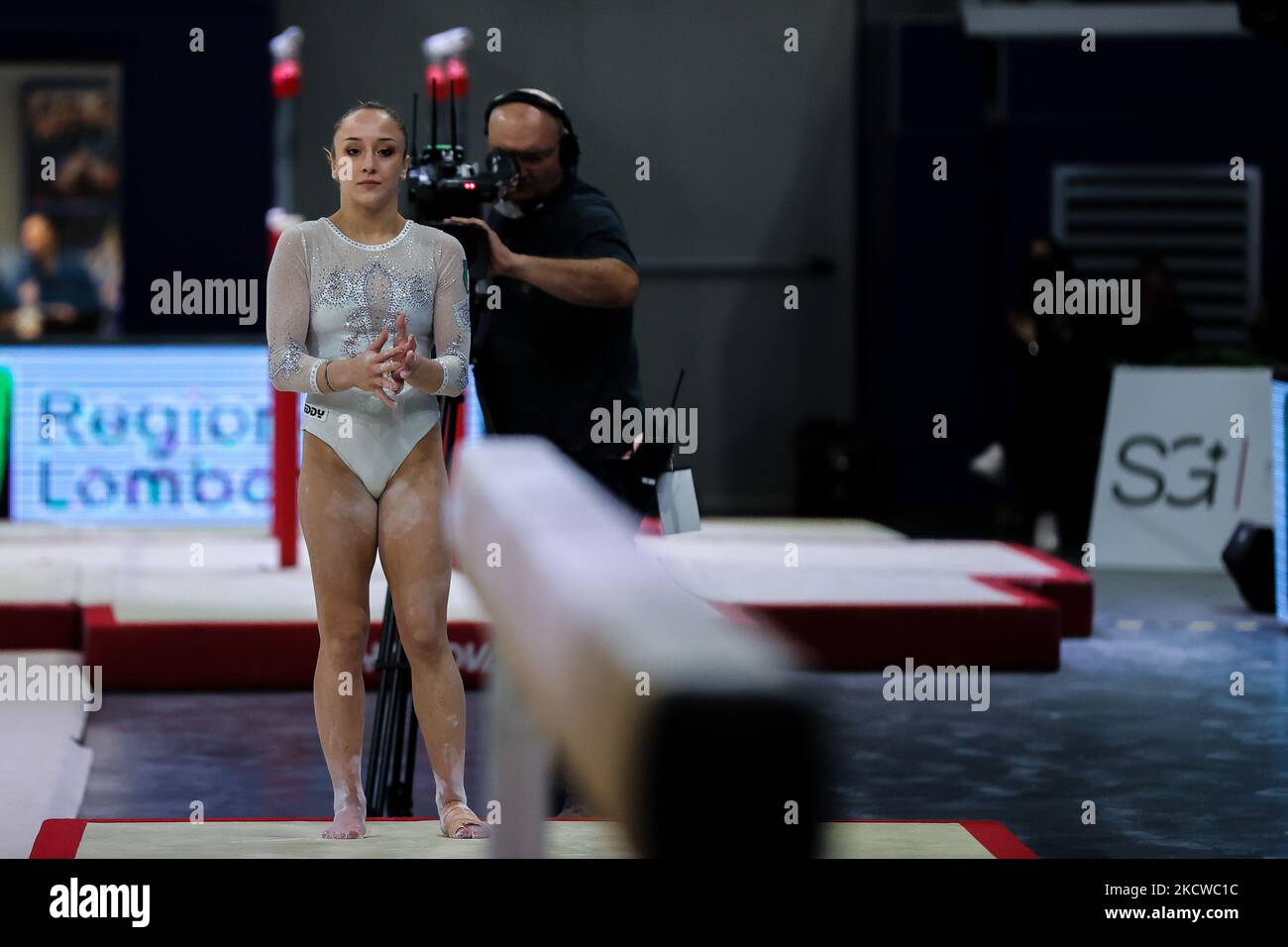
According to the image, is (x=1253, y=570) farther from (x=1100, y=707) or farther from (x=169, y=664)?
(x=169, y=664)

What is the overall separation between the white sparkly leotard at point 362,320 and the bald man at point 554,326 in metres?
0.51

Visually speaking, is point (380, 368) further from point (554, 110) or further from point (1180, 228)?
point (1180, 228)

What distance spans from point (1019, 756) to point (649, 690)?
358 centimetres

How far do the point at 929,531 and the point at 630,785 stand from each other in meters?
8.97

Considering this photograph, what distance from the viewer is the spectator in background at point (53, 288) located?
10.8 metres

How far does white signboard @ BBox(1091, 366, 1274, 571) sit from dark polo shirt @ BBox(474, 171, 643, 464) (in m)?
5.12

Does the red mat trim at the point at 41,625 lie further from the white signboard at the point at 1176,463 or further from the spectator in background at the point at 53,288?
the spectator in background at the point at 53,288

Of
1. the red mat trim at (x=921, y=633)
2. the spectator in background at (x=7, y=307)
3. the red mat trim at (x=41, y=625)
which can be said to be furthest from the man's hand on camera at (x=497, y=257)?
the spectator in background at (x=7, y=307)

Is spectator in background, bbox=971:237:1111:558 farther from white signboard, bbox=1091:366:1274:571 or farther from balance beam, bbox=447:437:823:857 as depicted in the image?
balance beam, bbox=447:437:823:857

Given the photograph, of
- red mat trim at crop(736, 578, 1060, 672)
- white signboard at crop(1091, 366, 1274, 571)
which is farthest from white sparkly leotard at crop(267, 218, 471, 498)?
white signboard at crop(1091, 366, 1274, 571)

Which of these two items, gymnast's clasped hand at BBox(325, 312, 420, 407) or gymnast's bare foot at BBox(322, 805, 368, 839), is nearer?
gymnast's clasped hand at BBox(325, 312, 420, 407)

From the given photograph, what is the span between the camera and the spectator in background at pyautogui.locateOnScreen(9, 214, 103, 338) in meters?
10.8

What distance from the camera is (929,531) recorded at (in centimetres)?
995

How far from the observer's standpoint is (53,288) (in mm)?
12695
